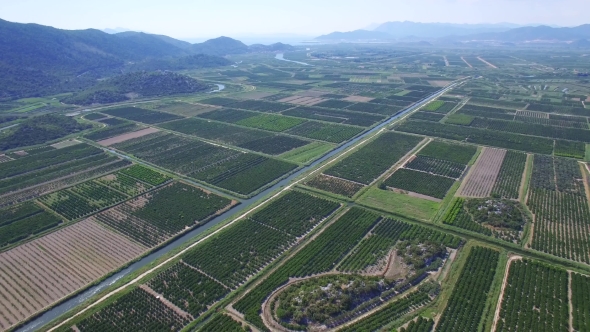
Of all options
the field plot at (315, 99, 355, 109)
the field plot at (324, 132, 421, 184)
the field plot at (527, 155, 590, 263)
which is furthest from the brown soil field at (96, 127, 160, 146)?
the field plot at (527, 155, 590, 263)

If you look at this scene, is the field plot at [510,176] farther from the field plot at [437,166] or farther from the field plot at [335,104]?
the field plot at [335,104]

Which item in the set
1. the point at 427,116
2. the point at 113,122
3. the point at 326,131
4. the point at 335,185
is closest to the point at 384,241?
the point at 335,185

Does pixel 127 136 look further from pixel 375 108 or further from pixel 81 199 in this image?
pixel 375 108

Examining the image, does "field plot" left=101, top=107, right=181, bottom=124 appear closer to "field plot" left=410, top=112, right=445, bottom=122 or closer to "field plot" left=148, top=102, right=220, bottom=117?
"field plot" left=148, top=102, right=220, bottom=117

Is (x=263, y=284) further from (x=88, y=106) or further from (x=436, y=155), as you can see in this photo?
(x=88, y=106)

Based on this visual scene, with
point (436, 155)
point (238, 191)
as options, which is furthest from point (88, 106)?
point (436, 155)
